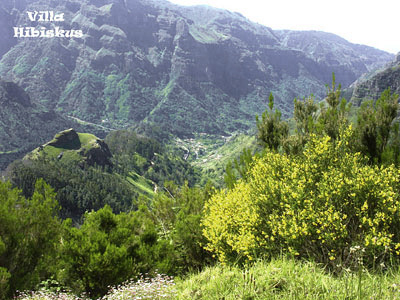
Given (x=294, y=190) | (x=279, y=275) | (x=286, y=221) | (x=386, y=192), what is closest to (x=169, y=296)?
(x=279, y=275)

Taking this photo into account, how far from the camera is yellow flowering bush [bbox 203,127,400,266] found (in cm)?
884

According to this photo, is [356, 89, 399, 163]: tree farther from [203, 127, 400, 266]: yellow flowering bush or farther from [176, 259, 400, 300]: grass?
[176, 259, 400, 300]: grass

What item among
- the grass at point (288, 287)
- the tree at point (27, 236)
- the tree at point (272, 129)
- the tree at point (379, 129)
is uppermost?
the tree at point (379, 129)

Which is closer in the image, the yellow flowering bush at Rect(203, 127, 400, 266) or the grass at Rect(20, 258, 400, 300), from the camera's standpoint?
the grass at Rect(20, 258, 400, 300)

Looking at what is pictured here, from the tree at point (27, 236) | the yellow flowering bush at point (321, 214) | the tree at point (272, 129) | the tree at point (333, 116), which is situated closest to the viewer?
the yellow flowering bush at point (321, 214)

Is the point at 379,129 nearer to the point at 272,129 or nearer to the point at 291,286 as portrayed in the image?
the point at 272,129

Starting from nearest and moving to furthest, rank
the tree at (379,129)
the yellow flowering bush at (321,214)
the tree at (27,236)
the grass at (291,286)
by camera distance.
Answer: the grass at (291,286) → the yellow flowering bush at (321,214) → the tree at (27,236) → the tree at (379,129)

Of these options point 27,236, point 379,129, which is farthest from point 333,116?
point 27,236

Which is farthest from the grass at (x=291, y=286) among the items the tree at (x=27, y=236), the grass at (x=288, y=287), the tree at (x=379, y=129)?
the tree at (x=379, y=129)

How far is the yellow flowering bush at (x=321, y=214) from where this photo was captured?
884 centimetres

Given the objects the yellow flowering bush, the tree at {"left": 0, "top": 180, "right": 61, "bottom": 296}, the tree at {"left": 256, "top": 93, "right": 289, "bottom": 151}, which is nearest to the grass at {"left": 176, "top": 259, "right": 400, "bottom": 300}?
the yellow flowering bush

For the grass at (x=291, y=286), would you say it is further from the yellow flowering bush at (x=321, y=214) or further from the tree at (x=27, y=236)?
the tree at (x=27, y=236)

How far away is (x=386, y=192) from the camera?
9.23m

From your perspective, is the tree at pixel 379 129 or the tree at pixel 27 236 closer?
the tree at pixel 27 236
